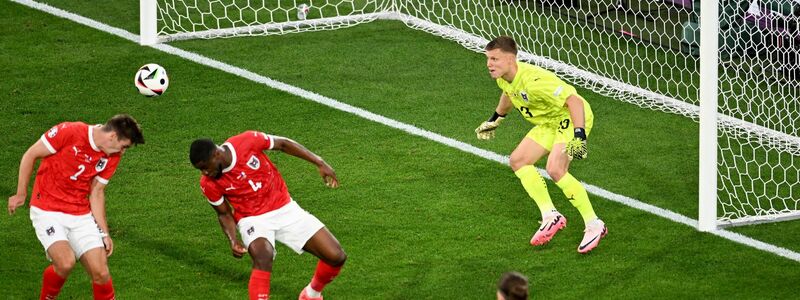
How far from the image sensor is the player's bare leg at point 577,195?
1136 cm

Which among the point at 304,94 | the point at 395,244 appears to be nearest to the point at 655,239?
the point at 395,244

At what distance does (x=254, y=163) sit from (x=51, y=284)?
1.49m

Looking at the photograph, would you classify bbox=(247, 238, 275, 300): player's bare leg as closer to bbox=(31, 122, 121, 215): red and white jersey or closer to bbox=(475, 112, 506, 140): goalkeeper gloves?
bbox=(31, 122, 121, 215): red and white jersey

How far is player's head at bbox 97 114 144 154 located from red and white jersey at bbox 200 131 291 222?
0.53 metres

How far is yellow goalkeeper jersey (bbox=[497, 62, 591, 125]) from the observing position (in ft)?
36.6

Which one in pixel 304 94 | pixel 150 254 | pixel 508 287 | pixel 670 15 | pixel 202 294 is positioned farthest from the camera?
pixel 670 15

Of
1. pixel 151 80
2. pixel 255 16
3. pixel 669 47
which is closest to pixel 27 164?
pixel 151 80

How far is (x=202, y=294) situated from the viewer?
→ 35.0ft

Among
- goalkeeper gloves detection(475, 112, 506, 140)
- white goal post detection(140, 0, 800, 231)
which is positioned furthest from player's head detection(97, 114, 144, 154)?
white goal post detection(140, 0, 800, 231)

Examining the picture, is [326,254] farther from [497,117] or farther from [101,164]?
[497,117]

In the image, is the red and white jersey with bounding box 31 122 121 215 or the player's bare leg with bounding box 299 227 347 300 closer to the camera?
the red and white jersey with bounding box 31 122 121 215

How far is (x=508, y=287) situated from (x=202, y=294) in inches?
134

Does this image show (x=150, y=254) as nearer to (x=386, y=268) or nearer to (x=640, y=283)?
(x=386, y=268)

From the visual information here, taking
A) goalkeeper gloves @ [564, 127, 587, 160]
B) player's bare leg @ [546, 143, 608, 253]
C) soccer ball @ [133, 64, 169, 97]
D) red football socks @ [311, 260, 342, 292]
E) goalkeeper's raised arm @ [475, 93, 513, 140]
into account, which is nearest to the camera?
red football socks @ [311, 260, 342, 292]
